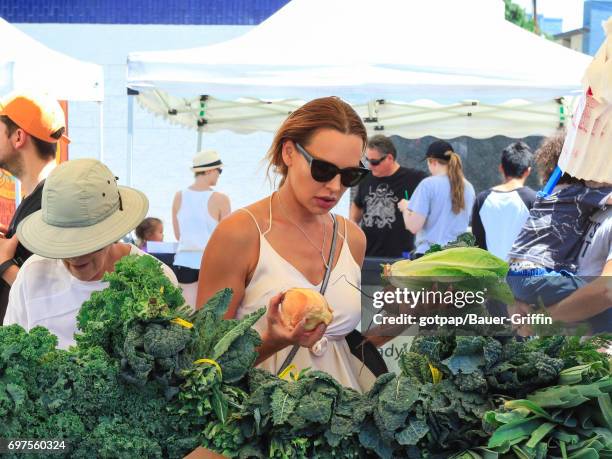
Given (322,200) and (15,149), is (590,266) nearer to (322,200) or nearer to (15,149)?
(322,200)

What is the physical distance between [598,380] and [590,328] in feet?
0.45

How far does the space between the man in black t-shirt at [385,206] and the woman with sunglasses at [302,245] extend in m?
4.02

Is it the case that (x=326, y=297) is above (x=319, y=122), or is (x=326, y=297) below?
below

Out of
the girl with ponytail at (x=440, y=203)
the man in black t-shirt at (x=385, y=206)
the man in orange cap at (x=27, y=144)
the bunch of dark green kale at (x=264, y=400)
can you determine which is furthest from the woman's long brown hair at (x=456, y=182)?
the bunch of dark green kale at (x=264, y=400)

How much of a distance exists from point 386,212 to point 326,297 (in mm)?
4173

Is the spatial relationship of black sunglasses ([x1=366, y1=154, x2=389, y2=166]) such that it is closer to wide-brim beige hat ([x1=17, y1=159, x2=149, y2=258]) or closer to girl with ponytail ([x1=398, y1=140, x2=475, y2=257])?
girl with ponytail ([x1=398, y1=140, x2=475, y2=257])

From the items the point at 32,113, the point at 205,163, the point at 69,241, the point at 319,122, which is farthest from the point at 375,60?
the point at 69,241

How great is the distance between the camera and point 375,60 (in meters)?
5.44

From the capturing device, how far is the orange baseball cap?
9.91 feet

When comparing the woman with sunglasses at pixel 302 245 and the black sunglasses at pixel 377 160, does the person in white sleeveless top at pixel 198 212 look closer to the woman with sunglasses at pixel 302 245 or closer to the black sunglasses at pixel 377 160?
the black sunglasses at pixel 377 160

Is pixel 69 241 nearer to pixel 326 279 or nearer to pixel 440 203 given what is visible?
pixel 326 279

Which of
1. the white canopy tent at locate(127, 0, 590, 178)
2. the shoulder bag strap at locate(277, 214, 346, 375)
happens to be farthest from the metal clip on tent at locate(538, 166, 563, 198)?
the white canopy tent at locate(127, 0, 590, 178)

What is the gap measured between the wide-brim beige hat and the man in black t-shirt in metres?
4.09

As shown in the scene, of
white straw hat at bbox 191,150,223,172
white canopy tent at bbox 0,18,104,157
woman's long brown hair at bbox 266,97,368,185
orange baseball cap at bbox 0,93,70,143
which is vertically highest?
woman's long brown hair at bbox 266,97,368,185
